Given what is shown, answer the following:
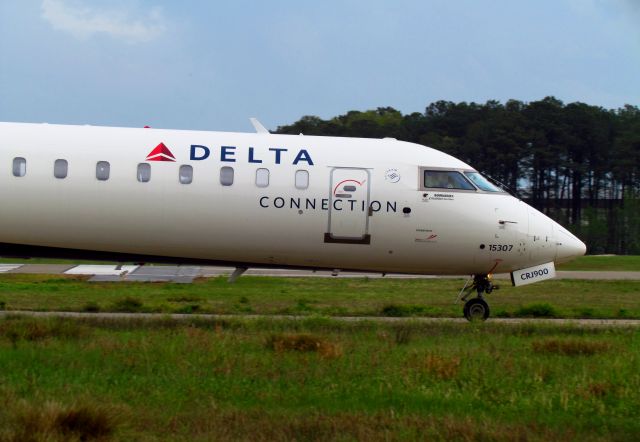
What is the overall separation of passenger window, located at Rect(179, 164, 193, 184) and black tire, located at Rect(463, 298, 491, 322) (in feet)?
Answer: 19.7

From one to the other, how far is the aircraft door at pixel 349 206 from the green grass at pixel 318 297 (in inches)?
151

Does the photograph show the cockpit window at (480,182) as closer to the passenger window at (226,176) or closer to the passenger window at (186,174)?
the passenger window at (226,176)

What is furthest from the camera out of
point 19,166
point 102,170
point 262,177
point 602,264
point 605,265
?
point 602,264

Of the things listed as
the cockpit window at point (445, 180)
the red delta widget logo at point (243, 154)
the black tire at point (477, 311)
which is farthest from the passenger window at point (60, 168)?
the black tire at point (477, 311)

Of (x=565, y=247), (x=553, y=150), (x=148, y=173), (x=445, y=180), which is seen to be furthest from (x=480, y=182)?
(x=553, y=150)

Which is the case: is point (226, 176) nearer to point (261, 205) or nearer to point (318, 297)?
point (261, 205)

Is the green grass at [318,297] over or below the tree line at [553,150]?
below

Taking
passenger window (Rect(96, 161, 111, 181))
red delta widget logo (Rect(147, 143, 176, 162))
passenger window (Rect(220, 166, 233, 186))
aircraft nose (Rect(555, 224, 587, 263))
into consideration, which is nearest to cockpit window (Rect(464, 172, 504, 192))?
aircraft nose (Rect(555, 224, 587, 263))

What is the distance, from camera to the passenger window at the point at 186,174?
17.3m

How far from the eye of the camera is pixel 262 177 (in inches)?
687

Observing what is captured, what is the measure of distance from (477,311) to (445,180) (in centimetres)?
282

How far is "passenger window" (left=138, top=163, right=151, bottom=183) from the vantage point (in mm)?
17203

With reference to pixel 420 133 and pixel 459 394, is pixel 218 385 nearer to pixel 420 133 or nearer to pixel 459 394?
pixel 459 394

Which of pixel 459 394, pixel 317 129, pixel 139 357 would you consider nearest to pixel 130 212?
pixel 139 357
